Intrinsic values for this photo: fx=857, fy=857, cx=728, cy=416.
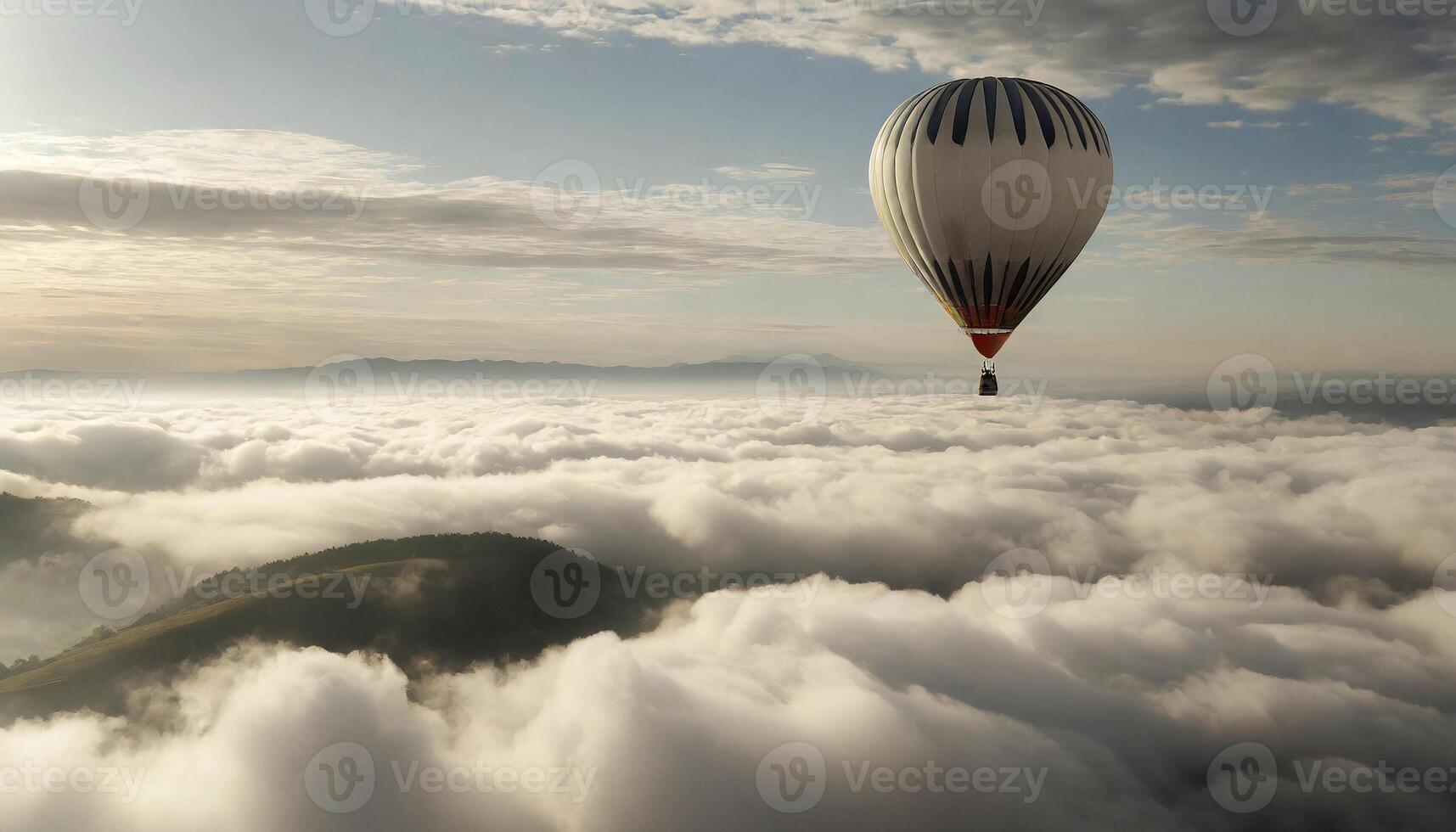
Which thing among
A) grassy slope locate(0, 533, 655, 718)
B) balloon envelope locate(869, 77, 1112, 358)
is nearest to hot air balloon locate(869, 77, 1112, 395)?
balloon envelope locate(869, 77, 1112, 358)

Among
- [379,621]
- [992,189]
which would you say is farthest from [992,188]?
[379,621]

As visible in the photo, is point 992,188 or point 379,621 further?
point 379,621

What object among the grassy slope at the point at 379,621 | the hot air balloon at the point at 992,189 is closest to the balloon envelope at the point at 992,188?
the hot air balloon at the point at 992,189

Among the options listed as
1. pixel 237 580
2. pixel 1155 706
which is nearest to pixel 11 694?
pixel 237 580

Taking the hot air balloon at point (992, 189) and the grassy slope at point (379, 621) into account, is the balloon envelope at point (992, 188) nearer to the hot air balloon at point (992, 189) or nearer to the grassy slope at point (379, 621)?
the hot air balloon at point (992, 189)

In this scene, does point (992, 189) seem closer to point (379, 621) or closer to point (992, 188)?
point (992, 188)

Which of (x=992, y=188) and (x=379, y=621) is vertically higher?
(x=992, y=188)
